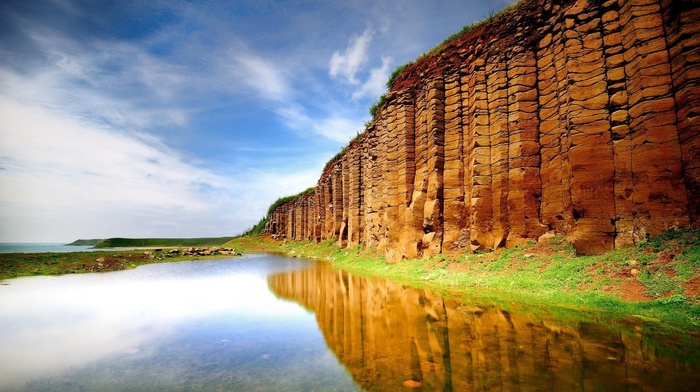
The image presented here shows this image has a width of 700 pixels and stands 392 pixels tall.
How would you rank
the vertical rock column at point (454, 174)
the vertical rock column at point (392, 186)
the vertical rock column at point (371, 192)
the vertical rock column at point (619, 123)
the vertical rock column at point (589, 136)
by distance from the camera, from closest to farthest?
the vertical rock column at point (619, 123) < the vertical rock column at point (589, 136) < the vertical rock column at point (454, 174) < the vertical rock column at point (392, 186) < the vertical rock column at point (371, 192)

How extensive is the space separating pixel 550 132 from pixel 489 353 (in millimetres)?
10937

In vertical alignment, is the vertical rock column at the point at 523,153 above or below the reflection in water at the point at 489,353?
above

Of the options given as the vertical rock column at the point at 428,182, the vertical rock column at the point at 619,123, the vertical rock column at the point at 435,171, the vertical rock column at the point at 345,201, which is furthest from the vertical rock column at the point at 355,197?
the vertical rock column at the point at 619,123

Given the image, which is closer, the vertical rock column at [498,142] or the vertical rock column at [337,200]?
the vertical rock column at [498,142]

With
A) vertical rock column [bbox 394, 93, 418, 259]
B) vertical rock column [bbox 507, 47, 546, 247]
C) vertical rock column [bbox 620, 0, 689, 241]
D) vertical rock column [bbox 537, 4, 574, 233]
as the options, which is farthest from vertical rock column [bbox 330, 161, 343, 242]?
vertical rock column [bbox 620, 0, 689, 241]

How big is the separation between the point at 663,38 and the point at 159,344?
610 inches

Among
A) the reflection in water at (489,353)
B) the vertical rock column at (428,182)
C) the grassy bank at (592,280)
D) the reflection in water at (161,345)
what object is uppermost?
the vertical rock column at (428,182)

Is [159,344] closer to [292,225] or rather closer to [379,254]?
[379,254]

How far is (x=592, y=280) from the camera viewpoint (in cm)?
884

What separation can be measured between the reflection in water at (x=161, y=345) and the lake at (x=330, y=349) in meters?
0.03

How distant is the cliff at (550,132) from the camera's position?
9.14 m

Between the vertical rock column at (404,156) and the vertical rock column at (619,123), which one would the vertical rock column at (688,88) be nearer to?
the vertical rock column at (619,123)

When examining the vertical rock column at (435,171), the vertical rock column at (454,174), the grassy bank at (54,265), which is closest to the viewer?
the vertical rock column at (454,174)

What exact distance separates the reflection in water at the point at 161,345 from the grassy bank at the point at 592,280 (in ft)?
19.8
